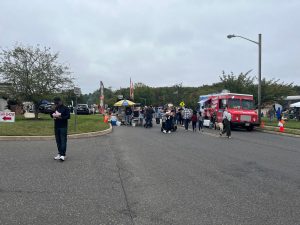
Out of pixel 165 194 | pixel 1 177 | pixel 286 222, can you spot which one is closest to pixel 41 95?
pixel 1 177

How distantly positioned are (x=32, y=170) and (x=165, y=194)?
11.6 feet

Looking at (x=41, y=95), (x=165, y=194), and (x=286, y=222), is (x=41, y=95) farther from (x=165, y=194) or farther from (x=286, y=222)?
(x=286, y=222)

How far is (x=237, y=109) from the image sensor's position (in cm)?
2416

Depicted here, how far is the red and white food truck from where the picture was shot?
2350cm

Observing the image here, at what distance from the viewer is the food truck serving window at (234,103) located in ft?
79.8

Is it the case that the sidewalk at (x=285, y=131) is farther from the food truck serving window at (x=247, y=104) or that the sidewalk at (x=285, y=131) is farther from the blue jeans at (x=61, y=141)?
the blue jeans at (x=61, y=141)

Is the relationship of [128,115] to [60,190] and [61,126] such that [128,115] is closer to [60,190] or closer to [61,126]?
[61,126]

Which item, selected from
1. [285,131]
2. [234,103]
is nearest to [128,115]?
[234,103]

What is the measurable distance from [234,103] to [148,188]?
1902cm

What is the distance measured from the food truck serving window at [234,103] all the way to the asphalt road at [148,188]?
1344 centimetres

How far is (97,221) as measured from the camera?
4.67 metres

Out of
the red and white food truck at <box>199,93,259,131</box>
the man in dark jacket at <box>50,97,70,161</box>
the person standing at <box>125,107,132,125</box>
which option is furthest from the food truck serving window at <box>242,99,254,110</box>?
the man in dark jacket at <box>50,97,70,161</box>

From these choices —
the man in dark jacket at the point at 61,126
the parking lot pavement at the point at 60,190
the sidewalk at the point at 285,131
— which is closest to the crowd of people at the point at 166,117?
the sidewalk at the point at 285,131

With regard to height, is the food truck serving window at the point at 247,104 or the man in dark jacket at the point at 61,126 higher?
the food truck serving window at the point at 247,104
